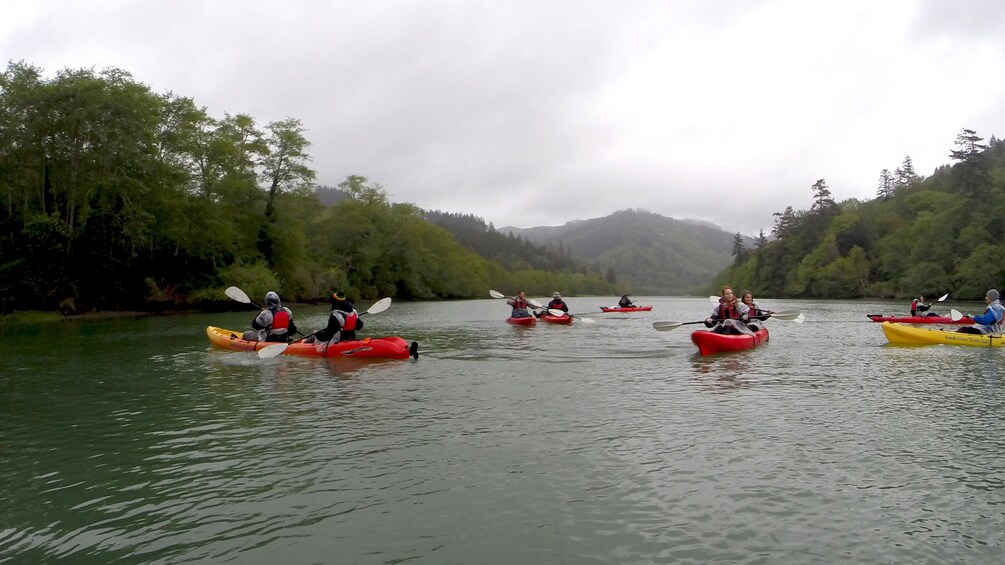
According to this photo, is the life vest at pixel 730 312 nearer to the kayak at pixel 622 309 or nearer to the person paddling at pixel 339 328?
the person paddling at pixel 339 328

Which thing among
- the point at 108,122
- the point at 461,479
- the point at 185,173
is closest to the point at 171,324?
the point at 108,122

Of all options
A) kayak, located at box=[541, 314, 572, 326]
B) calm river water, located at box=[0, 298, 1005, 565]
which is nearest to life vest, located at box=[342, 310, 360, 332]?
calm river water, located at box=[0, 298, 1005, 565]

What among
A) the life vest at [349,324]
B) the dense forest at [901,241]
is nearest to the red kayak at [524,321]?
the life vest at [349,324]

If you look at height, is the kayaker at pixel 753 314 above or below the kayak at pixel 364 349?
above

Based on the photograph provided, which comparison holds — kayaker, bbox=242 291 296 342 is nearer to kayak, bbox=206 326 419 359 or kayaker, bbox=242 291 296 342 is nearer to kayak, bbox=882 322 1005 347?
kayak, bbox=206 326 419 359

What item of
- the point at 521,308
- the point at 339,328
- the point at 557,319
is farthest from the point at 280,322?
the point at 557,319

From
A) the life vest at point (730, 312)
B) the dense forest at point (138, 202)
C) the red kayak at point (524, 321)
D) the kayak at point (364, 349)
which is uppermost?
the dense forest at point (138, 202)

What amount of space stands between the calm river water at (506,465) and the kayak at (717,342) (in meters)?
2.71

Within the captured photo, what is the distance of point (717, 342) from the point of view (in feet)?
57.4

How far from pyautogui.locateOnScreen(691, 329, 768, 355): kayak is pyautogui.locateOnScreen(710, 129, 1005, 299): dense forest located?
56642mm

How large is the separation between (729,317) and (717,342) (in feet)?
5.06

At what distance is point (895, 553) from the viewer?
5.19 meters

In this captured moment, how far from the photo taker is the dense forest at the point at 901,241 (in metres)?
65.1

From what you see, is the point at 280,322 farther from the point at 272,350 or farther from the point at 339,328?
the point at 339,328
